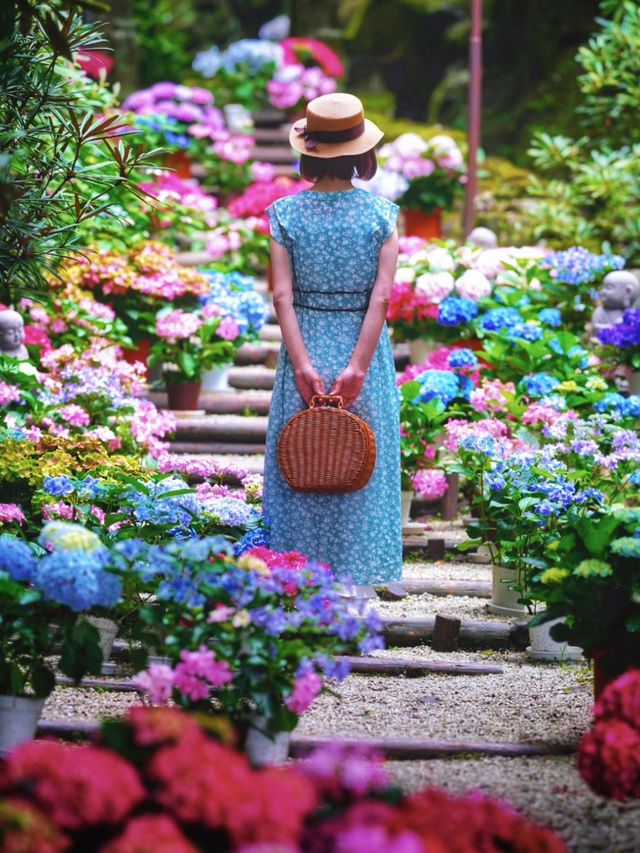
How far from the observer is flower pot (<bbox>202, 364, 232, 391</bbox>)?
655 centimetres

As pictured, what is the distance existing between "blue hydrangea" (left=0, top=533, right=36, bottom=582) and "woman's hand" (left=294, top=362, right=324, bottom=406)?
4.05ft

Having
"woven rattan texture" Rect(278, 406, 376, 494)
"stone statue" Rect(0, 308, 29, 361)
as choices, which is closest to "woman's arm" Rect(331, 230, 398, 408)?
"woven rattan texture" Rect(278, 406, 376, 494)

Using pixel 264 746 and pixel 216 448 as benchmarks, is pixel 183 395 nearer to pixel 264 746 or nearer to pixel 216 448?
pixel 216 448

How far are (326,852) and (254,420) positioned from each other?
453cm

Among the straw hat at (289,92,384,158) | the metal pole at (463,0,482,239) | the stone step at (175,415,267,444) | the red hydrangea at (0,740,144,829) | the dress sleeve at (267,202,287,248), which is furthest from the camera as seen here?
the metal pole at (463,0,482,239)

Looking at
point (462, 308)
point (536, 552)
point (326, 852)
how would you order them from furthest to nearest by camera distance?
point (462, 308) < point (536, 552) < point (326, 852)

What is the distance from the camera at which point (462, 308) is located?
597 cm

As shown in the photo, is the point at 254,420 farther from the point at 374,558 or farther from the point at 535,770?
the point at 535,770

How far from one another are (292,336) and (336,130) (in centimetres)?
64

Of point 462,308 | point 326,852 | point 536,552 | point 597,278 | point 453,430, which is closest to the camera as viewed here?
point 326,852

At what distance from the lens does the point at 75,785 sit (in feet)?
5.83

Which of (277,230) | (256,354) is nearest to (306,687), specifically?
(277,230)

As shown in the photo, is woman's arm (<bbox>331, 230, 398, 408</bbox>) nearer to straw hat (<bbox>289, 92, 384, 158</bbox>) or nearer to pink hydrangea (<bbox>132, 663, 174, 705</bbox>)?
straw hat (<bbox>289, 92, 384, 158</bbox>)

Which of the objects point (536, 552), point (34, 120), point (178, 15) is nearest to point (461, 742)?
point (536, 552)
